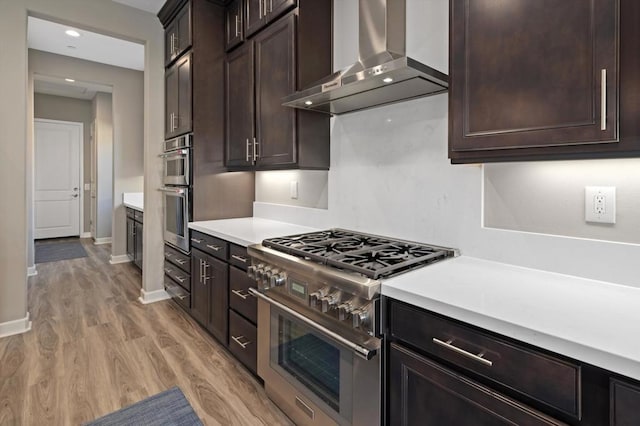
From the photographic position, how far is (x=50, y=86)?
604cm

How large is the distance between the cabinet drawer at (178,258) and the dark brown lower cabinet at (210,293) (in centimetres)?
12

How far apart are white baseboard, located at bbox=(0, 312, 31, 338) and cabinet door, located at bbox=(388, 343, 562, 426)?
123 inches

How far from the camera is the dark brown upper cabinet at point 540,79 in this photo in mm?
979

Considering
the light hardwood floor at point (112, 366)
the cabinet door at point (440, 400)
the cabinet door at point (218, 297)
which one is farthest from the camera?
the cabinet door at point (218, 297)

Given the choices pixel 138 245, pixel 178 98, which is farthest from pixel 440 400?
pixel 138 245

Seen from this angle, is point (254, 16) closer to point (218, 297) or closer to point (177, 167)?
point (177, 167)

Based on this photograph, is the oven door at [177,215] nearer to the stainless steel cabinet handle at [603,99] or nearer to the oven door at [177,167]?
the oven door at [177,167]

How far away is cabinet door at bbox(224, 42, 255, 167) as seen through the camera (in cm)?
262

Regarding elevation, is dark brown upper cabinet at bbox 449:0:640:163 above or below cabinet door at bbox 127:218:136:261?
above

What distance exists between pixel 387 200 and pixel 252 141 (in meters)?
1.18

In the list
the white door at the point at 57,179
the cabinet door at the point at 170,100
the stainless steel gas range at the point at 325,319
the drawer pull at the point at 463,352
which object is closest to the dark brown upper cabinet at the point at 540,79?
the stainless steel gas range at the point at 325,319

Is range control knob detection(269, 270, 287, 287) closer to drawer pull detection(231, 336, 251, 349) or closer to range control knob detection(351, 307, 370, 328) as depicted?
range control knob detection(351, 307, 370, 328)

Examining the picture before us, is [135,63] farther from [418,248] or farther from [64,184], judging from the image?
[418,248]

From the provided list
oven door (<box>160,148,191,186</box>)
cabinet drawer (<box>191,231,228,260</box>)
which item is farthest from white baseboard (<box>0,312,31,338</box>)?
oven door (<box>160,148,191,186</box>)
